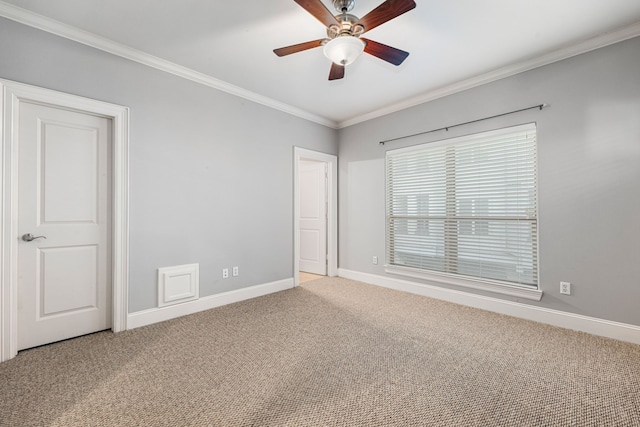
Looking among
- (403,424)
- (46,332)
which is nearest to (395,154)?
(403,424)

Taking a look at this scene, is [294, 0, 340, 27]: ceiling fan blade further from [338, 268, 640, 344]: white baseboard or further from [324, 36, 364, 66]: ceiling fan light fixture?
[338, 268, 640, 344]: white baseboard

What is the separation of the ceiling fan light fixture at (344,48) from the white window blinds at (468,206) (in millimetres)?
2054

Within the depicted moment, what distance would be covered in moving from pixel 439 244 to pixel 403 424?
2.55 m

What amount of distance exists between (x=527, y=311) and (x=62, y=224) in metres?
4.46

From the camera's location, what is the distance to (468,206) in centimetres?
337

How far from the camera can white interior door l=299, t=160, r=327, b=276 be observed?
4871mm

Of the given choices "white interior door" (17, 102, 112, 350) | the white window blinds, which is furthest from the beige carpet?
the white window blinds

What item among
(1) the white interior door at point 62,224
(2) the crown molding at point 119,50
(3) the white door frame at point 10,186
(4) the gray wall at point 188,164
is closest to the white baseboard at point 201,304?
(4) the gray wall at point 188,164

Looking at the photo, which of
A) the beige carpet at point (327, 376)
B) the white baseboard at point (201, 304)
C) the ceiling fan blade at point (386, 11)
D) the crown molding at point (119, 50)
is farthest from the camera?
the white baseboard at point (201, 304)

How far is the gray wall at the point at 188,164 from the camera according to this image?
2383 mm

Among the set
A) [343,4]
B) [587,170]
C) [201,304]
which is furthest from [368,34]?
[201,304]

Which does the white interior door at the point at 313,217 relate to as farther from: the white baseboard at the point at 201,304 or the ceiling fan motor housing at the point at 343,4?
the ceiling fan motor housing at the point at 343,4

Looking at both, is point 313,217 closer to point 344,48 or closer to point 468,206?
point 468,206

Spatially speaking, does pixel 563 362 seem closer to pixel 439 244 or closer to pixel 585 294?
pixel 585 294
